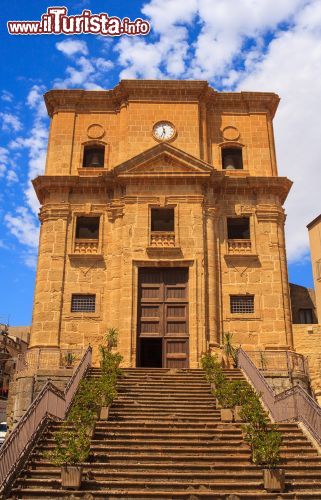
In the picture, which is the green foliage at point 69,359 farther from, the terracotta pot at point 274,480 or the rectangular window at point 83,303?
the terracotta pot at point 274,480

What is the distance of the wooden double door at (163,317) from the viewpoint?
2120 centimetres

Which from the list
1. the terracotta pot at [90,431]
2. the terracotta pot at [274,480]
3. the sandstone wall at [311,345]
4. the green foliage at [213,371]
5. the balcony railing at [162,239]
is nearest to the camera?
the terracotta pot at [274,480]

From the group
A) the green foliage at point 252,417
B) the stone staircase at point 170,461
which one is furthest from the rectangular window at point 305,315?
the stone staircase at point 170,461

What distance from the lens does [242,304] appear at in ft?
73.0

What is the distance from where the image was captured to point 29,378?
17578mm

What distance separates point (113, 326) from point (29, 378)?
184 inches

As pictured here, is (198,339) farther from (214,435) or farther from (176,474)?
(176,474)

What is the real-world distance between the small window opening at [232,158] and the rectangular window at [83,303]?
8.92 metres

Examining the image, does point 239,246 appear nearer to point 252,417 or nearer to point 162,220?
point 162,220

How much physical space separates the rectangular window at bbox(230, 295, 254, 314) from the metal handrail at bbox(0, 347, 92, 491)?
8172 millimetres

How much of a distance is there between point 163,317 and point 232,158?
344 inches

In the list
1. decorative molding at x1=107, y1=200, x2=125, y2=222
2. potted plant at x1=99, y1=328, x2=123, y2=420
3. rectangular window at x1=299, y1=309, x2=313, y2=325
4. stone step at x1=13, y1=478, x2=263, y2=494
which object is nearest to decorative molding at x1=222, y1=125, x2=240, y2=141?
decorative molding at x1=107, y1=200, x2=125, y2=222

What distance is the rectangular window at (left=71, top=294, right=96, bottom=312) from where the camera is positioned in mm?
22016

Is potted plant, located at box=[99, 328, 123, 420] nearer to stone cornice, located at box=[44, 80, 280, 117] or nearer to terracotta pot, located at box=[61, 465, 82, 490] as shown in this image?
terracotta pot, located at box=[61, 465, 82, 490]
